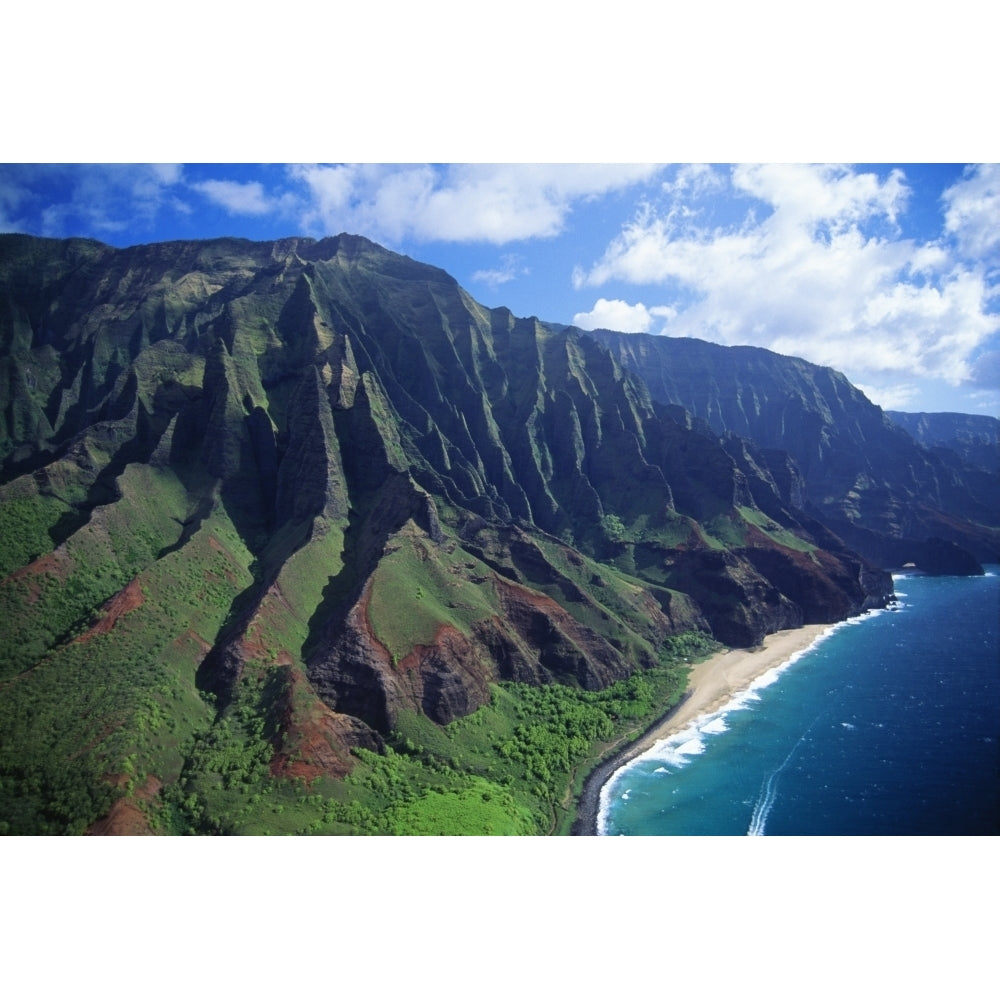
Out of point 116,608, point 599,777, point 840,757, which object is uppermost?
point 116,608

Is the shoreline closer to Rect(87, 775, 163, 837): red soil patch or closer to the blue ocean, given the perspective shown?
the blue ocean

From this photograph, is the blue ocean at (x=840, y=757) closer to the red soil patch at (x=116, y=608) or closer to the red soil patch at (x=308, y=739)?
the red soil patch at (x=308, y=739)

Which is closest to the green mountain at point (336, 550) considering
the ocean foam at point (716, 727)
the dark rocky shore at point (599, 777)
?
the dark rocky shore at point (599, 777)

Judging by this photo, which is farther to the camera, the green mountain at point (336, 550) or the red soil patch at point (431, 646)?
the red soil patch at point (431, 646)

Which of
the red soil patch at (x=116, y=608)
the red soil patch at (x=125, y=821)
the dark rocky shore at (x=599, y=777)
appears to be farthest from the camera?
the red soil patch at (x=116, y=608)

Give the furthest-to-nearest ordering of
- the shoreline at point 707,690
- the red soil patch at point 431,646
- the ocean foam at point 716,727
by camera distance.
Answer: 1. the ocean foam at point 716,727
2. the red soil patch at point 431,646
3. the shoreline at point 707,690

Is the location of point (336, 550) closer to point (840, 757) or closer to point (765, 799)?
point (765, 799)

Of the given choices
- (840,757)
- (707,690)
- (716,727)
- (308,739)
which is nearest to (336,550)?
(308,739)
